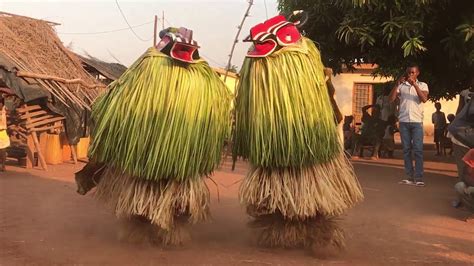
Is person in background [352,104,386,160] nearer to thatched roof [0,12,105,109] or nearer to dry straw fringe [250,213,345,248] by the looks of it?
thatched roof [0,12,105,109]

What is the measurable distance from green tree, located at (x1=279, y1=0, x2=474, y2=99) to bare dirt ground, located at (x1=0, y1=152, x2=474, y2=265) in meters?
2.08

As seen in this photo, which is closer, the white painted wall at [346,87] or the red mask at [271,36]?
the red mask at [271,36]

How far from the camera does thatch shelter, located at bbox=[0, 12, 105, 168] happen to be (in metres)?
9.84

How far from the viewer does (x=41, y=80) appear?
33.0 feet

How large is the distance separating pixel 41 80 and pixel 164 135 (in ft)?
23.3

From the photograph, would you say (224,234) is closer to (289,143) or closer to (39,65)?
(289,143)

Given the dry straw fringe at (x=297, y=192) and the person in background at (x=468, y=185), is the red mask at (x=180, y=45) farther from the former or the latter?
the person in background at (x=468, y=185)

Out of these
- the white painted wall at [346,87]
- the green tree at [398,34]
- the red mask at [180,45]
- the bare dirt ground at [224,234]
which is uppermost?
the white painted wall at [346,87]

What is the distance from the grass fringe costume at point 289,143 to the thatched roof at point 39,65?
6.82 metres

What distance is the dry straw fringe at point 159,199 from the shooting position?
3861mm

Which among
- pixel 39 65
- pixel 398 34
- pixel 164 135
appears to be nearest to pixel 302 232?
pixel 164 135

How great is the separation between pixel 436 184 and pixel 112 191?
5.50 m

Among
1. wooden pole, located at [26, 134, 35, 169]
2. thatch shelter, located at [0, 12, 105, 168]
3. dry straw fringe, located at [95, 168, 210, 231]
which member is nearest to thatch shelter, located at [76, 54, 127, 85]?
thatch shelter, located at [0, 12, 105, 168]

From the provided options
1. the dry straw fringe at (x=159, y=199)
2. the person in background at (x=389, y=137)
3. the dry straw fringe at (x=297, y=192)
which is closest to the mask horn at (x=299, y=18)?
the dry straw fringe at (x=297, y=192)
